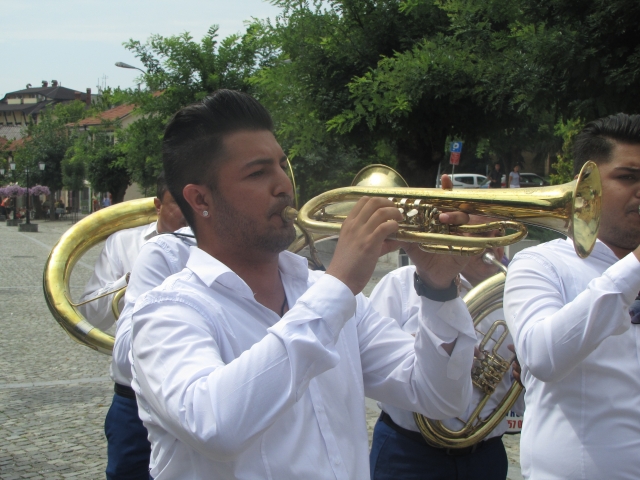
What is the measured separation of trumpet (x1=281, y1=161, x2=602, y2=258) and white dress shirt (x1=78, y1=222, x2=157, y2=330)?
1768 millimetres

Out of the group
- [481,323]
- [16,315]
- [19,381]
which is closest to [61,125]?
[16,315]

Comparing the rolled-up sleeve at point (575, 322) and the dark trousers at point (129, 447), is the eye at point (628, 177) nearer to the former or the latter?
the rolled-up sleeve at point (575, 322)

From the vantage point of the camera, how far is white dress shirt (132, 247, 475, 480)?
1.40m

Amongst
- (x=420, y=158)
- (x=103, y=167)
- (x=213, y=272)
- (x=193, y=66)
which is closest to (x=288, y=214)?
(x=213, y=272)

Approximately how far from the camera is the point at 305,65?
984 centimetres

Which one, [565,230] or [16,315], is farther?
[16,315]

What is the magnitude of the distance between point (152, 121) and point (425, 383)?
1516cm

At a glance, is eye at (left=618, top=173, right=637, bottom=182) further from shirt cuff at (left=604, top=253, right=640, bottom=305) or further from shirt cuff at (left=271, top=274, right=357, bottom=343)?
shirt cuff at (left=271, top=274, right=357, bottom=343)

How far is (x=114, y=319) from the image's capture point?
3600mm

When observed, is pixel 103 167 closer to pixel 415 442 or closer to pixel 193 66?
pixel 193 66

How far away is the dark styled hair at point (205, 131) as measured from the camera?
1.85 m

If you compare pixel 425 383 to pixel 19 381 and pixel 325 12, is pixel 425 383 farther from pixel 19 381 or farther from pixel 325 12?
pixel 325 12

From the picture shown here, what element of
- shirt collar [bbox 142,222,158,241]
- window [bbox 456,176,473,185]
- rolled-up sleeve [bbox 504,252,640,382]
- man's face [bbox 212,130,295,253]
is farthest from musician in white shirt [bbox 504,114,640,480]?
window [bbox 456,176,473,185]

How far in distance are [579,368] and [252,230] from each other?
1.09m
